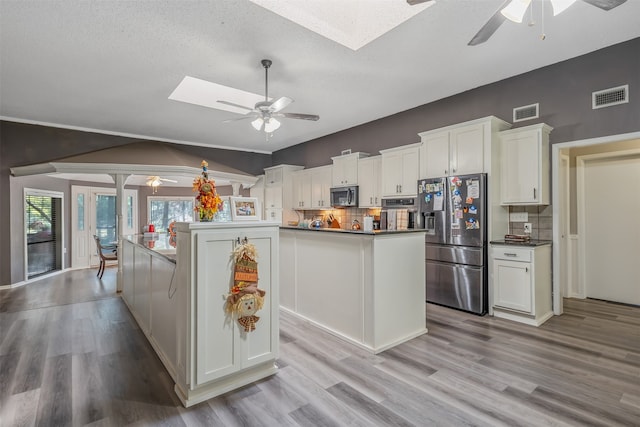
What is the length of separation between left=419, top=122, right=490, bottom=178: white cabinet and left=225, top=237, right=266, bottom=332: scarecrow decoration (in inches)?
118

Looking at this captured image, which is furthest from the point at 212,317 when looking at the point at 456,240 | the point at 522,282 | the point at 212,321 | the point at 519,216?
the point at 519,216

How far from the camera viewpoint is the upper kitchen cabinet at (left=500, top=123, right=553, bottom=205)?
3.64 m

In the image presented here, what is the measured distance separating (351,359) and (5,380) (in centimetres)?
268

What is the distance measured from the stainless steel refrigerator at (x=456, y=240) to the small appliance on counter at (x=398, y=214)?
0.46 metres

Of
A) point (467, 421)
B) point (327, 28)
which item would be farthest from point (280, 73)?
point (467, 421)

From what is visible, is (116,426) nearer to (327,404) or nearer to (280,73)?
(327,404)

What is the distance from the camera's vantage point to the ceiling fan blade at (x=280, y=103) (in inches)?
130

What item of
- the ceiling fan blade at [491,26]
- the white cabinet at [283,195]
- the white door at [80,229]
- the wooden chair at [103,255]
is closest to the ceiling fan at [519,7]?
the ceiling fan blade at [491,26]

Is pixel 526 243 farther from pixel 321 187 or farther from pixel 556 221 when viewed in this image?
pixel 321 187

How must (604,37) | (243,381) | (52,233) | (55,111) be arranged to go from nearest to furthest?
1. (243,381)
2. (604,37)
3. (55,111)
4. (52,233)

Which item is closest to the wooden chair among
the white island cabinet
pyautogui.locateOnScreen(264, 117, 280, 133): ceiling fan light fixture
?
pyautogui.locateOnScreen(264, 117, 280, 133): ceiling fan light fixture

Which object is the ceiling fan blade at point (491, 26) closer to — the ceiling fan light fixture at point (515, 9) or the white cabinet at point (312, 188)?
the ceiling fan light fixture at point (515, 9)

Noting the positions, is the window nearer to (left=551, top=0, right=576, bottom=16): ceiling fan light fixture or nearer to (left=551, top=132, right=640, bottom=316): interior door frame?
(left=551, top=132, right=640, bottom=316): interior door frame

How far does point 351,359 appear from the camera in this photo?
8.87 ft
